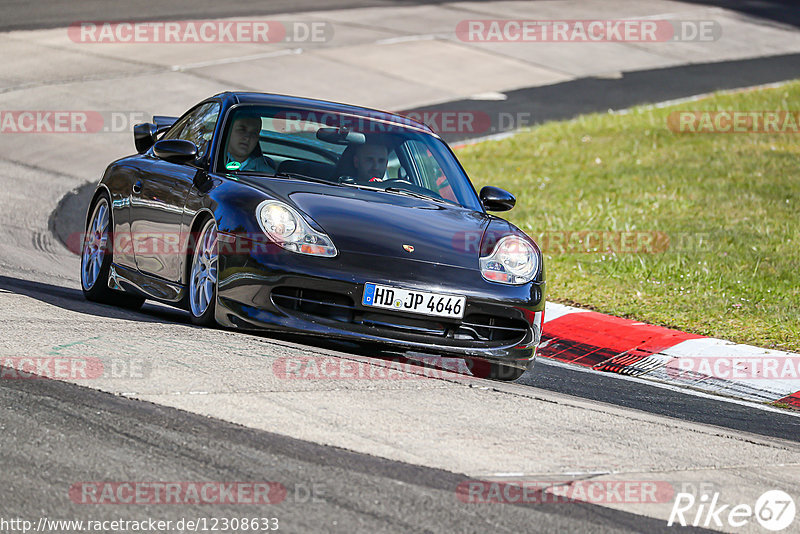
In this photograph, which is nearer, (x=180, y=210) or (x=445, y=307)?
(x=445, y=307)

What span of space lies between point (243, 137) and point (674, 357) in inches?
126

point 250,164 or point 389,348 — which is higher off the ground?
point 250,164

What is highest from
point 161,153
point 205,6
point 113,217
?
point 205,6

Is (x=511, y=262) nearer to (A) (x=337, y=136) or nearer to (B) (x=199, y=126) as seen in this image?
(A) (x=337, y=136)

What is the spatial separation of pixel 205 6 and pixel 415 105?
873cm

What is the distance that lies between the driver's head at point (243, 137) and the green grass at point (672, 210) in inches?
132

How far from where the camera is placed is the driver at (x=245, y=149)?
7.14 meters

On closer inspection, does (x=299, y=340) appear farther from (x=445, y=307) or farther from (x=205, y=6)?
(x=205, y=6)

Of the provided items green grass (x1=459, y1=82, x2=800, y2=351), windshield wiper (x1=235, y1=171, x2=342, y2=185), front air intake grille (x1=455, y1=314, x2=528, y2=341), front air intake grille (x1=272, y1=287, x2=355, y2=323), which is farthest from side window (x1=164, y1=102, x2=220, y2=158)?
green grass (x1=459, y1=82, x2=800, y2=351)

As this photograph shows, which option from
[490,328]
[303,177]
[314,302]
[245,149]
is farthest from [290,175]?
[490,328]

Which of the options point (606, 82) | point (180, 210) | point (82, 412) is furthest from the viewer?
point (606, 82)

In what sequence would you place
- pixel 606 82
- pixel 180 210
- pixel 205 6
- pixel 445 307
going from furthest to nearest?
pixel 205 6, pixel 606 82, pixel 180 210, pixel 445 307

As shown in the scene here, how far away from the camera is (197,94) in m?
17.6

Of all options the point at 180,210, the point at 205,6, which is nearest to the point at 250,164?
the point at 180,210
